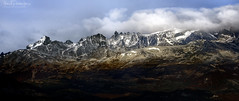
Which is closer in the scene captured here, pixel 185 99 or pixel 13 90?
pixel 13 90

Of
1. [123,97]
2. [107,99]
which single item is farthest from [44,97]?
[123,97]

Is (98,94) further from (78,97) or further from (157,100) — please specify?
(157,100)

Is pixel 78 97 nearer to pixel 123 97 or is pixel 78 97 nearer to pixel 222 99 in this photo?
pixel 123 97

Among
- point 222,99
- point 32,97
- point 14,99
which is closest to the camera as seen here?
Answer: point 14,99

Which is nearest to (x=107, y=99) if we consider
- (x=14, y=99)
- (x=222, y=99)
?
(x=14, y=99)

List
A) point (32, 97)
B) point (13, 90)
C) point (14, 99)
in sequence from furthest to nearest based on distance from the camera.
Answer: point (13, 90) → point (32, 97) → point (14, 99)

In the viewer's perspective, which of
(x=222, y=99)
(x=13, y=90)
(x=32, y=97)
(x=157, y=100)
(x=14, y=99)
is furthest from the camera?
(x=222, y=99)

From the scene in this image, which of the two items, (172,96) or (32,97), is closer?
(32,97)

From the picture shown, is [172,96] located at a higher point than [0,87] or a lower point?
lower

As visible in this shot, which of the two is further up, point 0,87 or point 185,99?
point 0,87
